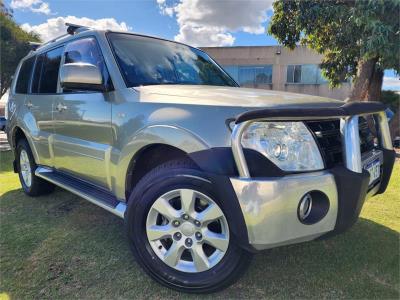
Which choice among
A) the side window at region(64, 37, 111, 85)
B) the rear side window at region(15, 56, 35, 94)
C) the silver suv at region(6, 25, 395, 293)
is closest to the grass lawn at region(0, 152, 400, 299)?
the silver suv at region(6, 25, 395, 293)

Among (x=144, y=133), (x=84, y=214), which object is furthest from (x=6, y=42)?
(x=144, y=133)

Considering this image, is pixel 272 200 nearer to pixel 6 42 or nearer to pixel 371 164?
pixel 371 164

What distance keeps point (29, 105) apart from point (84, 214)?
154 cm

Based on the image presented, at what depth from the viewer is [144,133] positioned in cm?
234

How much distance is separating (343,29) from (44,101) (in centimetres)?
776

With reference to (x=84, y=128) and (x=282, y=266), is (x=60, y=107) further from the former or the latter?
(x=282, y=266)

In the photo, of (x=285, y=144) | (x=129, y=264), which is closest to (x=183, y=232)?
(x=129, y=264)

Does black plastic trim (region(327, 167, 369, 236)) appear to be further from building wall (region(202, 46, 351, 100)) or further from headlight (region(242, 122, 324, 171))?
building wall (region(202, 46, 351, 100))

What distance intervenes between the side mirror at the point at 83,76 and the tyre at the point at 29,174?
195 centimetres

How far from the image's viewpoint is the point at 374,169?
2.50 m

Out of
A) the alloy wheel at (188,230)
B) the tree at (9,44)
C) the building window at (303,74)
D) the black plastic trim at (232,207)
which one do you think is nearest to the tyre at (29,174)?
the alloy wheel at (188,230)

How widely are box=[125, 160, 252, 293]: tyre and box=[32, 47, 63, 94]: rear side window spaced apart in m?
2.09

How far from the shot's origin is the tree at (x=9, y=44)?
16281 millimetres

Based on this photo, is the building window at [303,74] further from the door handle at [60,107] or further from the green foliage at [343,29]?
the door handle at [60,107]
